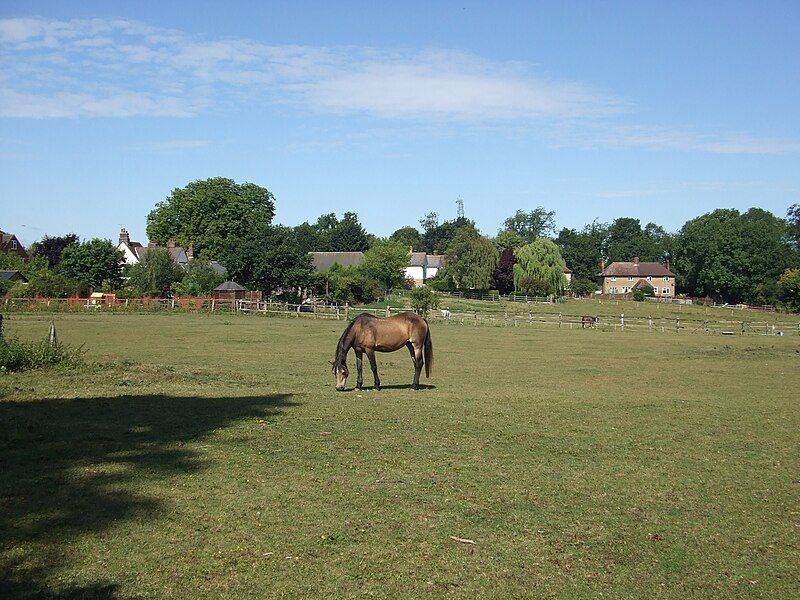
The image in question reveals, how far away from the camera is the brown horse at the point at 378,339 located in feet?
57.9

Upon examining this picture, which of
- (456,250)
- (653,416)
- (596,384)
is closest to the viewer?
(653,416)

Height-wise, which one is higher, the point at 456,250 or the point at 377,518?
the point at 456,250

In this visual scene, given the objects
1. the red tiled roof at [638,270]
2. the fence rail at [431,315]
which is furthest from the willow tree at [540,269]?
the red tiled roof at [638,270]

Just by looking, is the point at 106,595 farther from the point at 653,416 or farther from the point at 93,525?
the point at 653,416

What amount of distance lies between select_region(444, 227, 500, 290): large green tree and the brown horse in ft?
254

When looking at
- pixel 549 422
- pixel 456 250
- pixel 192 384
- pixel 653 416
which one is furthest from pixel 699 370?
pixel 456 250

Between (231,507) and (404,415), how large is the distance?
648cm

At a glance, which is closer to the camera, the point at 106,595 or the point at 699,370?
the point at 106,595

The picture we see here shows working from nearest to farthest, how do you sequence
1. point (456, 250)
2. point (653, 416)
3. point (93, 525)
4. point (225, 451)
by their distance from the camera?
point (93, 525), point (225, 451), point (653, 416), point (456, 250)

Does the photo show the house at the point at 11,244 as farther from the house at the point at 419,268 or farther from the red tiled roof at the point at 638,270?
the red tiled roof at the point at 638,270

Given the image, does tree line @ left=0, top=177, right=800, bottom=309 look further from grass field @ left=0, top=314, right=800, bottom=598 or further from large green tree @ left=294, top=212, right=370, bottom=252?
grass field @ left=0, top=314, right=800, bottom=598

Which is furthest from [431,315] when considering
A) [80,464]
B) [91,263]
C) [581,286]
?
[581,286]

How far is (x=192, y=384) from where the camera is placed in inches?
728

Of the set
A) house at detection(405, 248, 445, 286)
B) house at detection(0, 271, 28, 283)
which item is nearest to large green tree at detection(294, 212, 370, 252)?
house at detection(405, 248, 445, 286)
